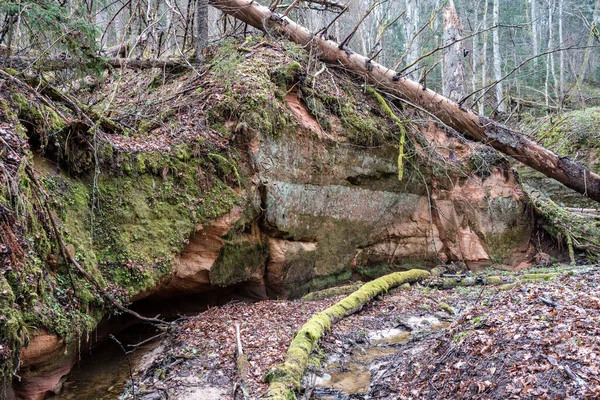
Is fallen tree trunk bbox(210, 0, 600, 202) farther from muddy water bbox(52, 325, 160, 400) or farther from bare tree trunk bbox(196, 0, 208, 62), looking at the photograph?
muddy water bbox(52, 325, 160, 400)

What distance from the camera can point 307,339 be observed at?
547cm

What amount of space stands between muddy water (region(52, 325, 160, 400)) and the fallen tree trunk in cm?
745

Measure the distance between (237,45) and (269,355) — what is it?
722 cm

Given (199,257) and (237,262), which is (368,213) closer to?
(237,262)

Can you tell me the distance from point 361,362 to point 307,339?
786 millimetres

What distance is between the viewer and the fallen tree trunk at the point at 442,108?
32.7 ft

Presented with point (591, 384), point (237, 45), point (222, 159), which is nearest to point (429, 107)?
point (237, 45)

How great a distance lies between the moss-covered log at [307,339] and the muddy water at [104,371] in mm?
1640

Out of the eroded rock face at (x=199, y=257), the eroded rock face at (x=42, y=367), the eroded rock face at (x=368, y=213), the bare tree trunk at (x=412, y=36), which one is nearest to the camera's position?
the eroded rock face at (x=42, y=367)

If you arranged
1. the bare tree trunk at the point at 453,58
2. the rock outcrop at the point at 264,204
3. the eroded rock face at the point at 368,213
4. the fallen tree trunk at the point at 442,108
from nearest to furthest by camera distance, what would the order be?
1. the rock outcrop at the point at 264,204
2. the eroded rock face at the point at 368,213
3. the fallen tree trunk at the point at 442,108
4. the bare tree trunk at the point at 453,58

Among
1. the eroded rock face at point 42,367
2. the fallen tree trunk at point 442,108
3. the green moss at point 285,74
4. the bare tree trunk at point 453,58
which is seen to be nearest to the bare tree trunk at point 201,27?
the fallen tree trunk at point 442,108

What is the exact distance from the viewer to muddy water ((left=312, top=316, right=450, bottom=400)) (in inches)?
182

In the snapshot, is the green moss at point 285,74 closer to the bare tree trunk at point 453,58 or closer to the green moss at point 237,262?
the green moss at point 237,262

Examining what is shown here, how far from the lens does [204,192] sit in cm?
671
